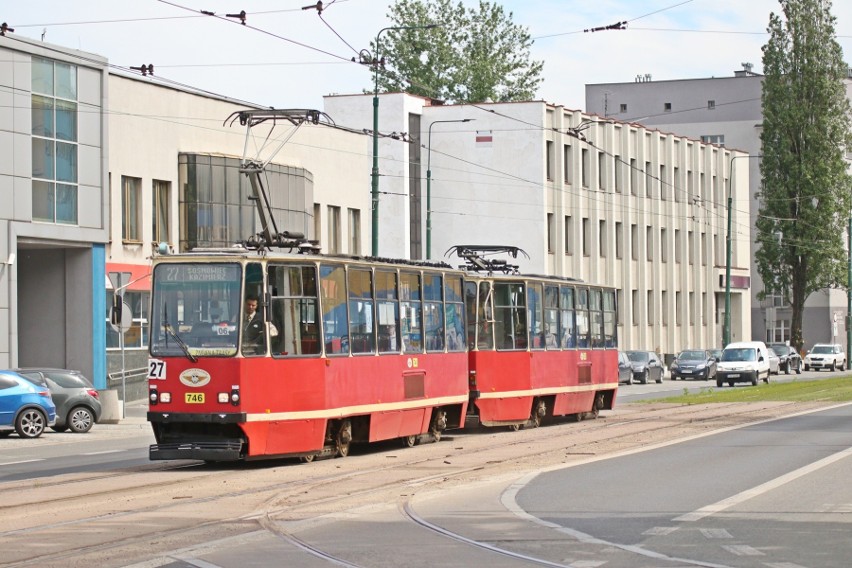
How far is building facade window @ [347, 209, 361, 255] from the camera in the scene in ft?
183

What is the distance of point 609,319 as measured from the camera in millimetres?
32594

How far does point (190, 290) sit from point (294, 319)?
1.41 metres

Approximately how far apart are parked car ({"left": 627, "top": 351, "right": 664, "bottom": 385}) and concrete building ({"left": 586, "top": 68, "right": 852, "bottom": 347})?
37.4 m

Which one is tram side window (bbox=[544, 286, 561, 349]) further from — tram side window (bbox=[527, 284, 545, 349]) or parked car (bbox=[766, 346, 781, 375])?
parked car (bbox=[766, 346, 781, 375])

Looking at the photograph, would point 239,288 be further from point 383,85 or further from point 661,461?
point 383,85

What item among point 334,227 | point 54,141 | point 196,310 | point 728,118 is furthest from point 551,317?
point 728,118

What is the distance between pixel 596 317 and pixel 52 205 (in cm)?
1453

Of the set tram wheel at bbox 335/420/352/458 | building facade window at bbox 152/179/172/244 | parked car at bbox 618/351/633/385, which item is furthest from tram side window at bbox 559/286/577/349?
parked car at bbox 618/351/633/385

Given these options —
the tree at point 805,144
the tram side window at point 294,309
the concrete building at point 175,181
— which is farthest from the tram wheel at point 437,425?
the tree at point 805,144

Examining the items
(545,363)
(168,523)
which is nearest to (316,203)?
(545,363)

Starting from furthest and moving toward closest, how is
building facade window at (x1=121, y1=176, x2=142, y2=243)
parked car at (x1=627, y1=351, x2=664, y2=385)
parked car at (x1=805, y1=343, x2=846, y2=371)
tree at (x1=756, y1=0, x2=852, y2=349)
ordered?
tree at (x1=756, y1=0, x2=852, y2=349) → parked car at (x1=805, y1=343, x2=846, y2=371) → parked car at (x1=627, y1=351, x2=664, y2=385) → building facade window at (x1=121, y1=176, x2=142, y2=243)

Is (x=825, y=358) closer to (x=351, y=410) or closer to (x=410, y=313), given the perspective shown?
(x=410, y=313)

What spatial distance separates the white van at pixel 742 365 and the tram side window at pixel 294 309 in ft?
126

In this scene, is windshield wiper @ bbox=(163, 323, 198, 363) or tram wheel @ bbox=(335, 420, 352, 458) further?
tram wheel @ bbox=(335, 420, 352, 458)
